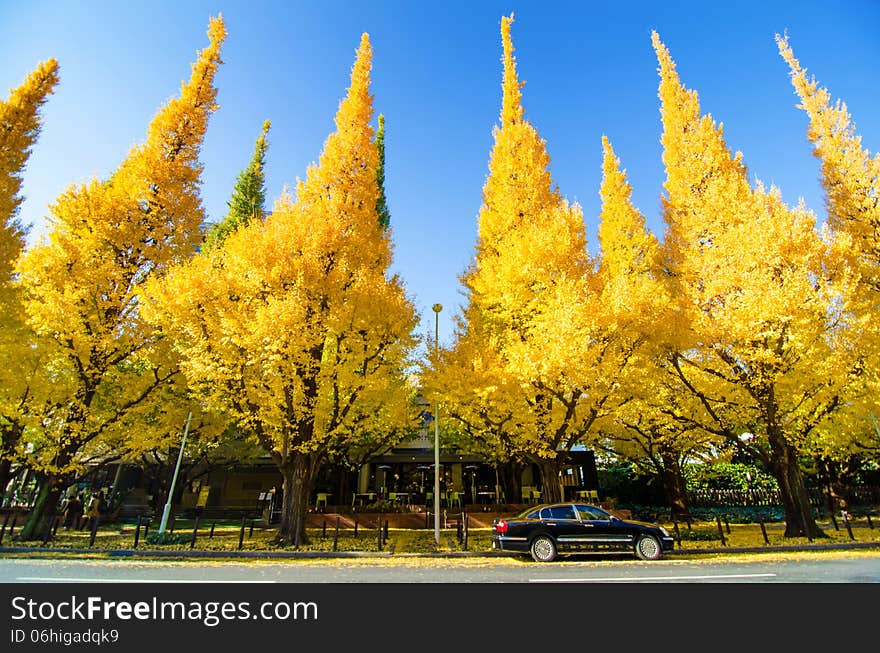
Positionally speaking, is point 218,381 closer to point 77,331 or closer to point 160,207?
point 77,331

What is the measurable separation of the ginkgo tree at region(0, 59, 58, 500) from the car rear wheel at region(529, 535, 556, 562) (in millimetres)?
16132

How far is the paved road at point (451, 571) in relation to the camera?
732 centimetres

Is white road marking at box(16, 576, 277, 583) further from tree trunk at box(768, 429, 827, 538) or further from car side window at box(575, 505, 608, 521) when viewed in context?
tree trunk at box(768, 429, 827, 538)

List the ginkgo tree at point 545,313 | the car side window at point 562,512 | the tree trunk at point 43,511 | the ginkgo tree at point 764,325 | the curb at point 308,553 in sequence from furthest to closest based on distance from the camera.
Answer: the tree trunk at point 43,511 → the ginkgo tree at point 764,325 → the ginkgo tree at point 545,313 → the curb at point 308,553 → the car side window at point 562,512

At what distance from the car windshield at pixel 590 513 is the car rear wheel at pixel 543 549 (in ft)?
3.60

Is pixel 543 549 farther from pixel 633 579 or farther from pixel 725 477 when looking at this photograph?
pixel 725 477

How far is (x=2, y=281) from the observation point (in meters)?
14.8

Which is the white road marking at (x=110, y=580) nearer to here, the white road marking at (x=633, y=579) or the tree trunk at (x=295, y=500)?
the white road marking at (x=633, y=579)

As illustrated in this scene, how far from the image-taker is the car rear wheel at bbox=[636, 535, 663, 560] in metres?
10.4

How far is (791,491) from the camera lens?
43.6 feet

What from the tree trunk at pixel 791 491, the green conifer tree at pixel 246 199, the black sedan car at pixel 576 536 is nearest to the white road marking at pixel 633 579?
the black sedan car at pixel 576 536

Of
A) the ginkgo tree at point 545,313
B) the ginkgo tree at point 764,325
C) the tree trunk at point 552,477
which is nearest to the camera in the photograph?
the ginkgo tree at point 545,313

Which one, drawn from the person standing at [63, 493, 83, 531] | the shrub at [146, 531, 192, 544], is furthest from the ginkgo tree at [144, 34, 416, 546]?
the person standing at [63, 493, 83, 531]
